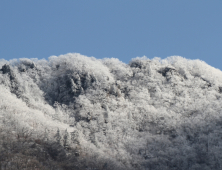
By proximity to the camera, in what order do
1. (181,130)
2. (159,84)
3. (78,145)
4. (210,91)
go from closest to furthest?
1. (78,145)
2. (181,130)
3. (210,91)
4. (159,84)

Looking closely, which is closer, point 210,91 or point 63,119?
point 63,119

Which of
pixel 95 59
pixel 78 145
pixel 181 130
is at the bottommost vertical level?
pixel 78 145

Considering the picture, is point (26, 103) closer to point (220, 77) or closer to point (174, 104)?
point (174, 104)

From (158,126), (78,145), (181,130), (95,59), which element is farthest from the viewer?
(95,59)

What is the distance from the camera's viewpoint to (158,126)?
353 feet

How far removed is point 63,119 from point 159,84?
5802 cm

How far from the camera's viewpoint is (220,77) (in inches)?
5906

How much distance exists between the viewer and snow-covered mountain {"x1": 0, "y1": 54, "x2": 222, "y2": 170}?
78.1 metres

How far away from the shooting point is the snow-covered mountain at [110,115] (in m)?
78.1

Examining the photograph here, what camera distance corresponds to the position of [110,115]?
11375cm

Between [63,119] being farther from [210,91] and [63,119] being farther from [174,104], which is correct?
[210,91]

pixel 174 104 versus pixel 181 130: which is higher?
pixel 174 104

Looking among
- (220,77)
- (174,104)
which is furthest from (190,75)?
(174,104)

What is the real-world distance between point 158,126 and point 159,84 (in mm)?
39573
